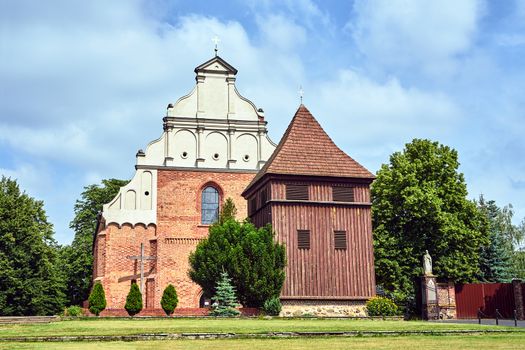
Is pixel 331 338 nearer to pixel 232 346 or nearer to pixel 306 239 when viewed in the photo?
pixel 232 346

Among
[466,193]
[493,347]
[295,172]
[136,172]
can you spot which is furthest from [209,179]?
[493,347]

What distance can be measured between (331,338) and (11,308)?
100 ft

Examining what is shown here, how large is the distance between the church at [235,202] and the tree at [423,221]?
5.20m

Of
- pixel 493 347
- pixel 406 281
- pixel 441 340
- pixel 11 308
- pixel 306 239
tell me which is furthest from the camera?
pixel 11 308

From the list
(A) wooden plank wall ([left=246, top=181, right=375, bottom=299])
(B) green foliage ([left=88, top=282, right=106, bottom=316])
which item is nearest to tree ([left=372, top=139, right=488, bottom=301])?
(A) wooden plank wall ([left=246, top=181, right=375, bottom=299])

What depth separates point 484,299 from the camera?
1304 inches

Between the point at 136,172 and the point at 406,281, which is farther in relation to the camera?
the point at 136,172

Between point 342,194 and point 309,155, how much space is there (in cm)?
239

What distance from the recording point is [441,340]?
15117 mm

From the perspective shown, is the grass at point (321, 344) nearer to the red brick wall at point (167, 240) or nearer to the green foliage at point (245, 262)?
the green foliage at point (245, 262)

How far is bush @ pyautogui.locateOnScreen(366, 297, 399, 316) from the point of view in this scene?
2744 centimetres

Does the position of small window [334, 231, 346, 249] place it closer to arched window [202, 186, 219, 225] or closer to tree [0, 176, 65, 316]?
arched window [202, 186, 219, 225]

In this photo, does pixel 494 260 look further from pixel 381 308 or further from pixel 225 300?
pixel 225 300

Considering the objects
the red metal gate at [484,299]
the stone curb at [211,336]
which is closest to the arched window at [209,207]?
the red metal gate at [484,299]
